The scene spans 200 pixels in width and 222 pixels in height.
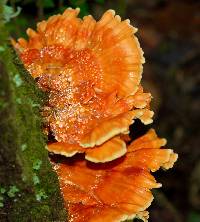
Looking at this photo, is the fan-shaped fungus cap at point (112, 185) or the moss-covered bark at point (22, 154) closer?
the moss-covered bark at point (22, 154)

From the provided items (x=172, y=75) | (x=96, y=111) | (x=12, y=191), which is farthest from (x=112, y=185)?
(x=172, y=75)

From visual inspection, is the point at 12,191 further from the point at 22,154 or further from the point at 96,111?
the point at 96,111

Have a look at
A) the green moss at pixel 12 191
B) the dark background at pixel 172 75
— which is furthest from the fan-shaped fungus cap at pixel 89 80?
the dark background at pixel 172 75

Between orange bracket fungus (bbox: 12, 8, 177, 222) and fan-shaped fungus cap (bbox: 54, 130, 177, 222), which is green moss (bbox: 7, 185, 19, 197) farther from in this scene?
fan-shaped fungus cap (bbox: 54, 130, 177, 222)

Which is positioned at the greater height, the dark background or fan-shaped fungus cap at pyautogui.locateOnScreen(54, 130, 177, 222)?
fan-shaped fungus cap at pyautogui.locateOnScreen(54, 130, 177, 222)

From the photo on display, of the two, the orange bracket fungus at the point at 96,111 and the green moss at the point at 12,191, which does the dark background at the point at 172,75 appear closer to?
the orange bracket fungus at the point at 96,111

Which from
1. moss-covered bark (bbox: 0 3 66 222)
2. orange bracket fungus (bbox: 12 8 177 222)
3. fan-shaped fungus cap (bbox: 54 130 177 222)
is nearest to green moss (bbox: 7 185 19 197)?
moss-covered bark (bbox: 0 3 66 222)
